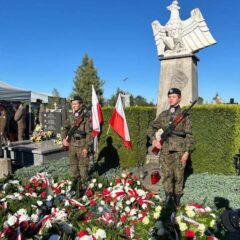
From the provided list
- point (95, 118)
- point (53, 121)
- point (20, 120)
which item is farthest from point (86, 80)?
→ point (95, 118)

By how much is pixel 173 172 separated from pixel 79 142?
6.02 ft

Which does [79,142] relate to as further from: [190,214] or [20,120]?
[20,120]

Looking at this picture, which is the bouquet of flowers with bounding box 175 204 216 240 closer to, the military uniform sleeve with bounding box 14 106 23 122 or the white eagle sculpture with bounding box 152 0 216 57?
the white eagle sculpture with bounding box 152 0 216 57

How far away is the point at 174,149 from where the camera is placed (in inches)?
193

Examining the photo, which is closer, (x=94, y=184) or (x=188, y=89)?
(x=94, y=184)

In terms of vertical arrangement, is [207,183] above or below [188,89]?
below

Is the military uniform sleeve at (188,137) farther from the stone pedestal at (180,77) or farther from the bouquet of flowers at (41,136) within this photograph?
the bouquet of flowers at (41,136)

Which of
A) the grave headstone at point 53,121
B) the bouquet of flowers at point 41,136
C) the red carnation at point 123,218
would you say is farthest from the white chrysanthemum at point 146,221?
the grave headstone at point 53,121

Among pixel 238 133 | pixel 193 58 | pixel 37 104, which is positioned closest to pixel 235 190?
pixel 238 133

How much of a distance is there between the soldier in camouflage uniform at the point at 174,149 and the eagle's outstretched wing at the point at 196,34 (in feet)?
12.9

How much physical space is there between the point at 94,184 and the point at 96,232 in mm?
2272

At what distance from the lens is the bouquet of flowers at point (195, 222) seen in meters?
2.65

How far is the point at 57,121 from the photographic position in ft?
43.5

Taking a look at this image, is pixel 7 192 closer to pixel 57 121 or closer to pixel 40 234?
pixel 40 234
